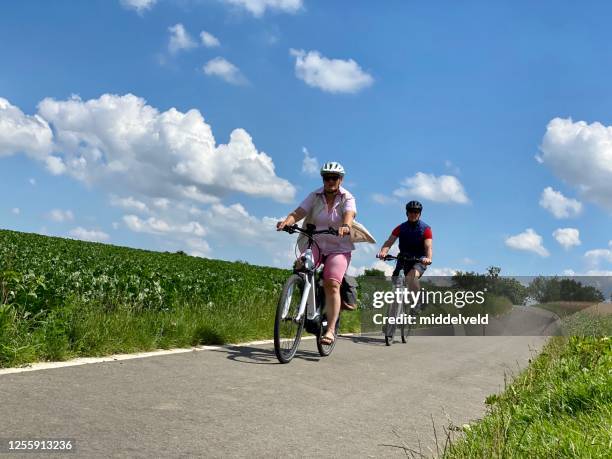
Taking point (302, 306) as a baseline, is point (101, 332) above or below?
below

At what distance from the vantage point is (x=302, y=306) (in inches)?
292

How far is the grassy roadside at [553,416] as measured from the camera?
3.29 meters

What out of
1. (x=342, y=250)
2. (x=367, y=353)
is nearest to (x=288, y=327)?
(x=342, y=250)

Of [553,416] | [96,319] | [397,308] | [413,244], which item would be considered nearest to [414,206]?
[413,244]

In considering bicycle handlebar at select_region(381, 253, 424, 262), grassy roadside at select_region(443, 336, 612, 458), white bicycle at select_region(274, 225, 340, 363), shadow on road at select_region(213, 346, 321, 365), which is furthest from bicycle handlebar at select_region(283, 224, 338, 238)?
bicycle handlebar at select_region(381, 253, 424, 262)

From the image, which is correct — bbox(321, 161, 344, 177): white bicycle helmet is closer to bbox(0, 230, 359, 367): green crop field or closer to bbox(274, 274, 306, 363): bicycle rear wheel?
bbox(274, 274, 306, 363): bicycle rear wheel

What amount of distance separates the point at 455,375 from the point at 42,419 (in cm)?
487

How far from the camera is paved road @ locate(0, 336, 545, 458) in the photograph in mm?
3803

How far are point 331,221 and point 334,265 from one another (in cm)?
55

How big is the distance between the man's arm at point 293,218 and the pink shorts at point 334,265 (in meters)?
0.44

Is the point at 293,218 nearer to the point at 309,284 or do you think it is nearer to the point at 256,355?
the point at 309,284

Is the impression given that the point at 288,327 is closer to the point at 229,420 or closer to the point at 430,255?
the point at 229,420

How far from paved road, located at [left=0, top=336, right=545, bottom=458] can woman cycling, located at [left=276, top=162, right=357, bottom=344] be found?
80 centimetres

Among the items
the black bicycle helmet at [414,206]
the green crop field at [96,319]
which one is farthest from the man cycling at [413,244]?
the green crop field at [96,319]
